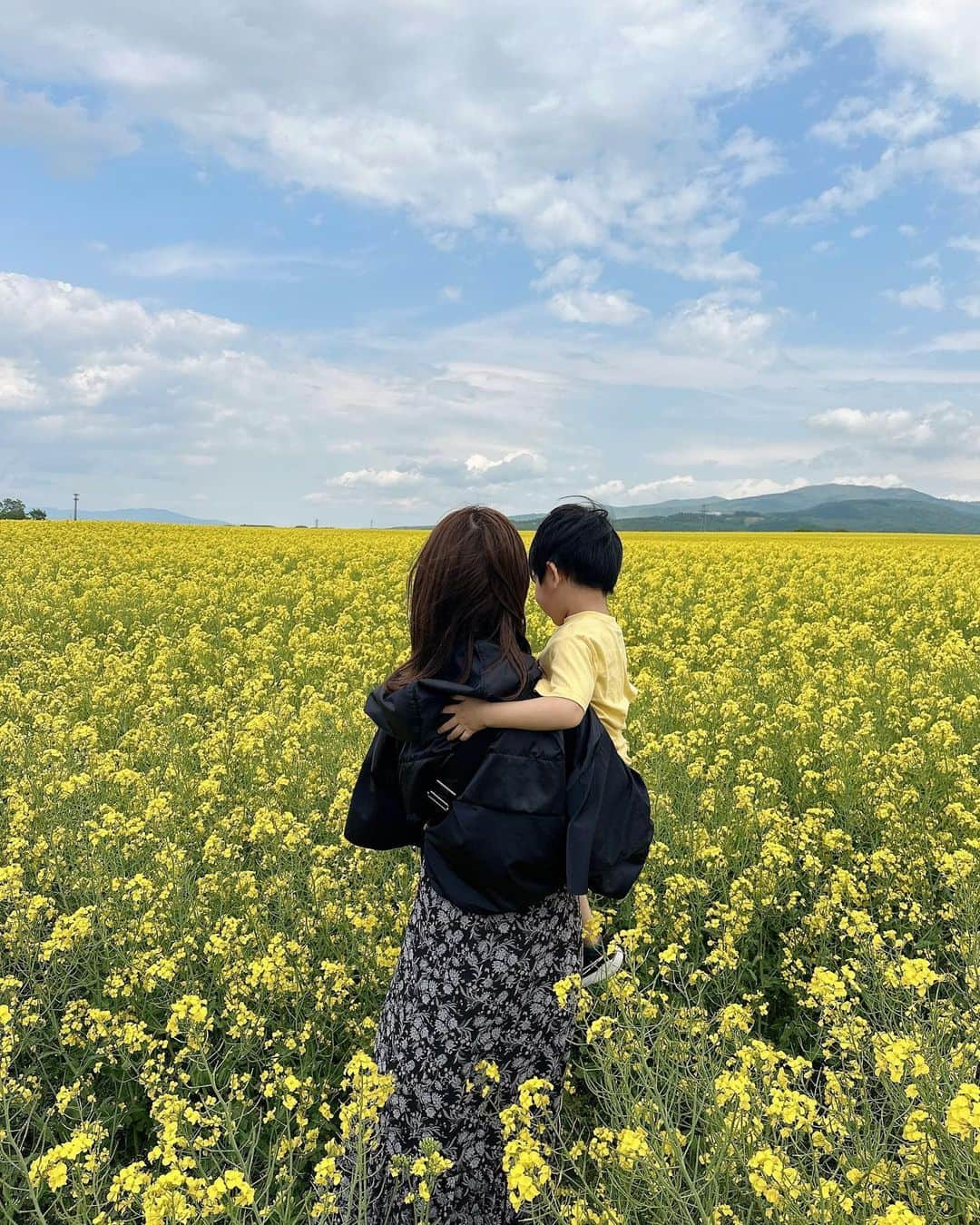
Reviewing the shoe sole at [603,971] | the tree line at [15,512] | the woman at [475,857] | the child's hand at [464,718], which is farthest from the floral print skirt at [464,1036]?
the tree line at [15,512]

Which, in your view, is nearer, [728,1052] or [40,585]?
[728,1052]

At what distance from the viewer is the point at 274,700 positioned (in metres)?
7.29

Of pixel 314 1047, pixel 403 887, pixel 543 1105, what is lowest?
pixel 314 1047

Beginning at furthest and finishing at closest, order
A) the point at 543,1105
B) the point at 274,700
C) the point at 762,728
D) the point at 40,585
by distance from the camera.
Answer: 1. the point at 40,585
2. the point at 274,700
3. the point at 762,728
4. the point at 543,1105

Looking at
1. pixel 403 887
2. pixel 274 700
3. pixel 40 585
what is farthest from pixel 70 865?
pixel 40 585

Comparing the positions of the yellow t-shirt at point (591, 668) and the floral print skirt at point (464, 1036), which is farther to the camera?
the floral print skirt at point (464, 1036)

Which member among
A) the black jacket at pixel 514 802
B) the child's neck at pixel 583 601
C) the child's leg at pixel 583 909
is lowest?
the child's leg at pixel 583 909

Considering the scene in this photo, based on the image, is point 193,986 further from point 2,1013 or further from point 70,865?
point 70,865

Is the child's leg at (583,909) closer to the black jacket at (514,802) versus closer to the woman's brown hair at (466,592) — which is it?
the black jacket at (514,802)

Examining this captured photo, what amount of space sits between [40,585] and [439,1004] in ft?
47.1

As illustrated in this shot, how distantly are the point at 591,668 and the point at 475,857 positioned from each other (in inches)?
23.4

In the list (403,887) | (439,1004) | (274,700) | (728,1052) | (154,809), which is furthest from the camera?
(274,700)

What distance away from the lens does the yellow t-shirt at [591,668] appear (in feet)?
7.37

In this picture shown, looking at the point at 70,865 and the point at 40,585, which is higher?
the point at 40,585
